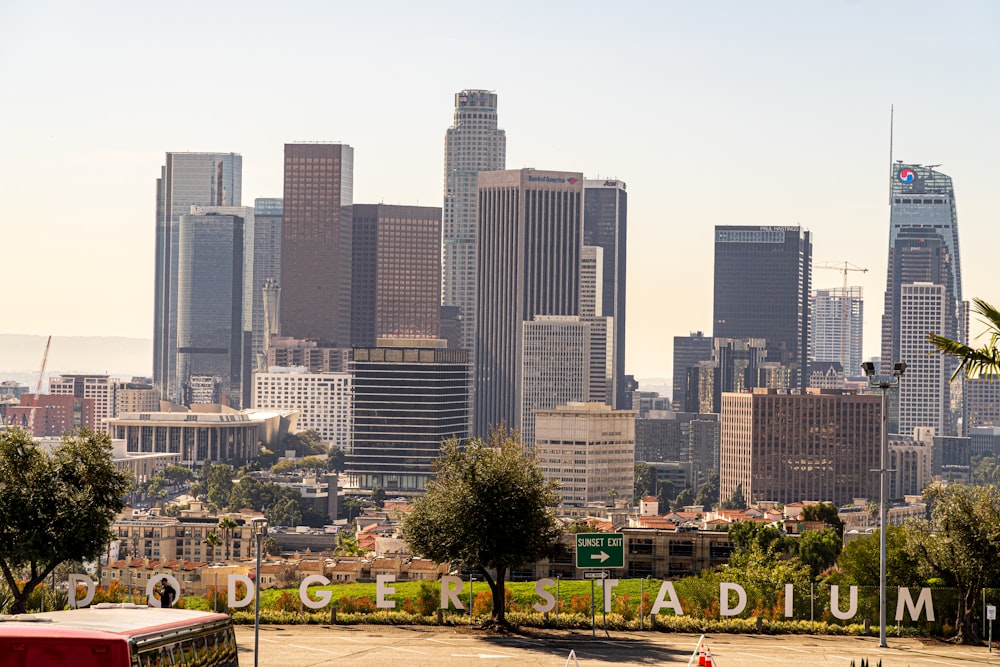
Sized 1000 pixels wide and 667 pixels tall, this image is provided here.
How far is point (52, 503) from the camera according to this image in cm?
4647

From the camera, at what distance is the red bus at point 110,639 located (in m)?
22.6

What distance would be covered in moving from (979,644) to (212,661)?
94.3ft

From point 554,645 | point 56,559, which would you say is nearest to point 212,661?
point 554,645

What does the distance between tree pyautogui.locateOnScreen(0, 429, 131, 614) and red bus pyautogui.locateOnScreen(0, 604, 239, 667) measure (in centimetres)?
2088

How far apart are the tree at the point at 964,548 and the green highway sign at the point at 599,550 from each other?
10.0 meters

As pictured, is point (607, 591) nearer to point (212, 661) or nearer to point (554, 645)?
point (554, 645)

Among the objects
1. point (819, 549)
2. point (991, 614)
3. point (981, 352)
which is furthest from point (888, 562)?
point (819, 549)

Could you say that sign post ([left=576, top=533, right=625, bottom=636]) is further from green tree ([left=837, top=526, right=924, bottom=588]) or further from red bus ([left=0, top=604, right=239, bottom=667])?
red bus ([left=0, top=604, right=239, bottom=667])

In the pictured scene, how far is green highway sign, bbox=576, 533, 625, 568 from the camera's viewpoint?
1882 inches

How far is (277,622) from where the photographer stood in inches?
1941

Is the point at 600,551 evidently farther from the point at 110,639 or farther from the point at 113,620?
the point at 110,639

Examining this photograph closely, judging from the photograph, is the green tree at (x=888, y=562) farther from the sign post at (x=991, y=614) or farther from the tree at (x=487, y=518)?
the tree at (x=487, y=518)

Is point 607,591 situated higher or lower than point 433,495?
lower

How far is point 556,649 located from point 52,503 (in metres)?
17.2
